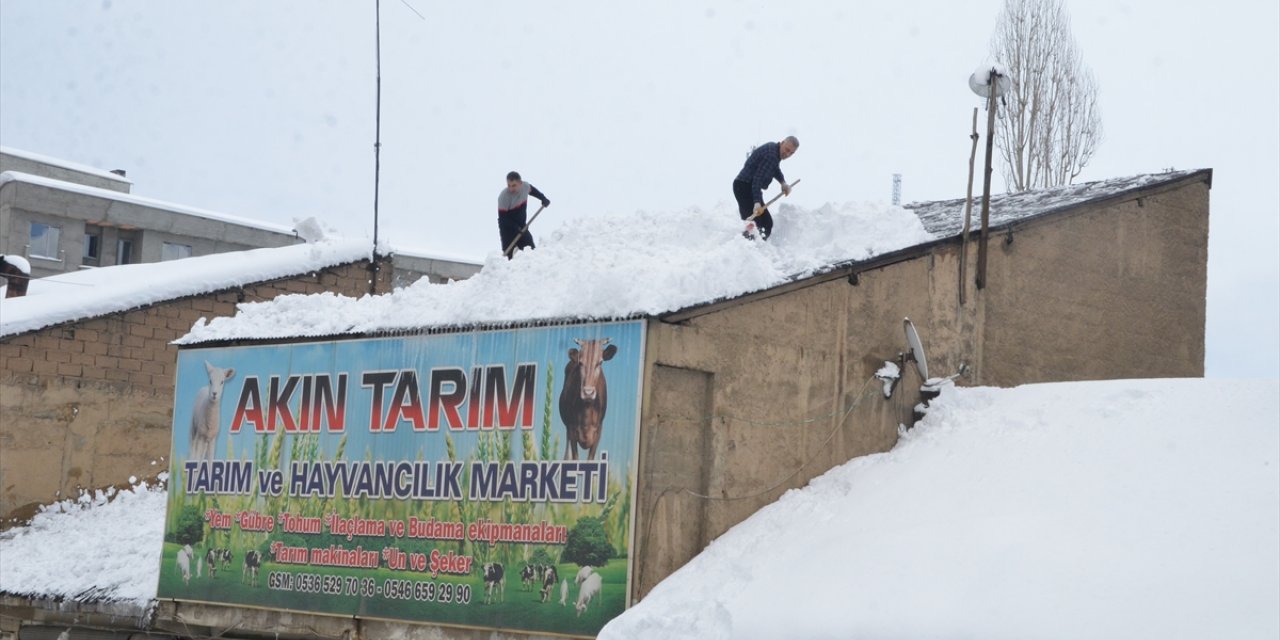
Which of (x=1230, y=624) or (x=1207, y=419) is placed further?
(x=1207, y=419)

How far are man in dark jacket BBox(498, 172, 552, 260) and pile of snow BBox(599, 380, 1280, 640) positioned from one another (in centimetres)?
540

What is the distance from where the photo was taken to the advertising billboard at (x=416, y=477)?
11.9 metres

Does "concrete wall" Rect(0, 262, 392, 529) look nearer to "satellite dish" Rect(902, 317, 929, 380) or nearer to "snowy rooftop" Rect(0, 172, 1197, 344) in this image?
"snowy rooftop" Rect(0, 172, 1197, 344)

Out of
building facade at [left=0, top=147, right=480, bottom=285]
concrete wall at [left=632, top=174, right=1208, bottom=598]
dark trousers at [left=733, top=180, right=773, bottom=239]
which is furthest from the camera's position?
building facade at [left=0, top=147, right=480, bottom=285]

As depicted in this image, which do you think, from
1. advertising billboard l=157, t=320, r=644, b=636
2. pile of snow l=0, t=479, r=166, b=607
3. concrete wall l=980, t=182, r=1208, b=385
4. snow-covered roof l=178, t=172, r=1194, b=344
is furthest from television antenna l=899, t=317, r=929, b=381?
pile of snow l=0, t=479, r=166, b=607

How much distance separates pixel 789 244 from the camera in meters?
14.0

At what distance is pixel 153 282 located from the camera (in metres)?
20.6

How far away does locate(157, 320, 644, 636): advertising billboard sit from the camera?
11.9 meters

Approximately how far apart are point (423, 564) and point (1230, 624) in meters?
6.94

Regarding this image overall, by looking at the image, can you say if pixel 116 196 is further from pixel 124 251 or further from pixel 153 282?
pixel 153 282

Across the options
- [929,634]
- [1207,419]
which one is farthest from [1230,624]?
[1207,419]

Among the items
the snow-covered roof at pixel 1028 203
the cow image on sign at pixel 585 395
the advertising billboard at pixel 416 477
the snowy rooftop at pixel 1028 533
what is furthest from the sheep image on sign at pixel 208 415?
the snow-covered roof at pixel 1028 203

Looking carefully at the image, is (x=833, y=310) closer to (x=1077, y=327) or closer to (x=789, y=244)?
(x=789, y=244)

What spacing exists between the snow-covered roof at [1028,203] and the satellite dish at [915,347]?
3.97ft
